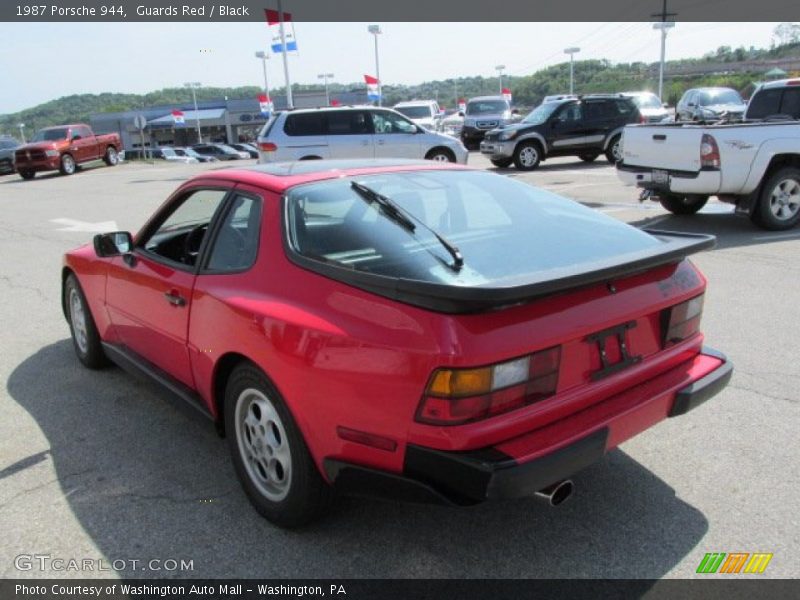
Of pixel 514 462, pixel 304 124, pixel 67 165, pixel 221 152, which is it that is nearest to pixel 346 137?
pixel 304 124

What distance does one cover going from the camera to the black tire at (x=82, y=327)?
4703 millimetres

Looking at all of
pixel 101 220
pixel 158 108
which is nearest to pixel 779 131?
pixel 101 220

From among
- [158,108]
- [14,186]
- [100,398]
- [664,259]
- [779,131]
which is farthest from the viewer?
[158,108]

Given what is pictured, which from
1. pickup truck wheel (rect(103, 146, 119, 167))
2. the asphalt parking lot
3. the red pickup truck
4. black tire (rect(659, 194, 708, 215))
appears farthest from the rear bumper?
pickup truck wheel (rect(103, 146, 119, 167))

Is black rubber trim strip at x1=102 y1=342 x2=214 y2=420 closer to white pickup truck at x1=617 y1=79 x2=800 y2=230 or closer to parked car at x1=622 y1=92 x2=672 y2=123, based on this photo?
white pickup truck at x1=617 y1=79 x2=800 y2=230

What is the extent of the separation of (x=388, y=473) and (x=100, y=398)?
2.75 m

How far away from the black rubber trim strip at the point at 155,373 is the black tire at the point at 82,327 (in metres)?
0.27

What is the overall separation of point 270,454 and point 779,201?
811 centimetres

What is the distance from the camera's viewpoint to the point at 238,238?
3.16m

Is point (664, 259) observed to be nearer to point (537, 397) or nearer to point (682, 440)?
point (537, 397)

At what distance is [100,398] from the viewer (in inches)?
172

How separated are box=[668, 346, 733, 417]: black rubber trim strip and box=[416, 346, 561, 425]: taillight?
2.60ft

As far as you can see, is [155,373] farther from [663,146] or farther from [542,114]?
[542,114]
